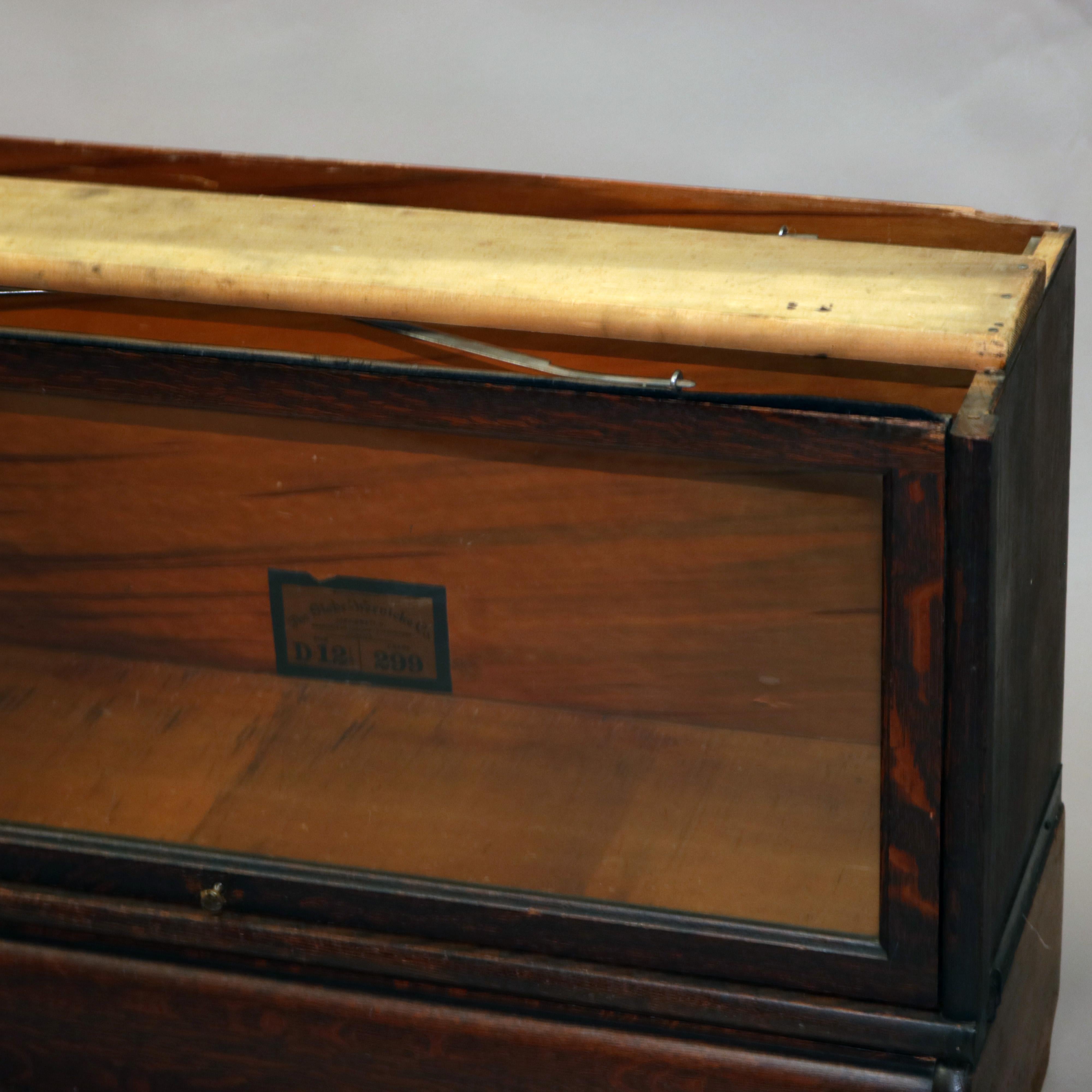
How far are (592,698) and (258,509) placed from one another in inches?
10.3

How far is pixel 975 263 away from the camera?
118cm

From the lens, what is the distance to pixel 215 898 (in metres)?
1.31

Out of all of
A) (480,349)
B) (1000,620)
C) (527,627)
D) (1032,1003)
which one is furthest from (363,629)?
(1032,1003)

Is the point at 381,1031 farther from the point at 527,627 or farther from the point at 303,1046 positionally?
the point at 527,627

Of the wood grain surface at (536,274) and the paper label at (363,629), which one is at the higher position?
the wood grain surface at (536,274)

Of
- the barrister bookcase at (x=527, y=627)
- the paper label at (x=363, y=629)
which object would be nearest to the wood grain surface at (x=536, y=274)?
the barrister bookcase at (x=527, y=627)

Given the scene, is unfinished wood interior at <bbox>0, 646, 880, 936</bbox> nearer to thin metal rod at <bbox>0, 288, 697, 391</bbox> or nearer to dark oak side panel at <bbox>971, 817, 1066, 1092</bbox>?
dark oak side panel at <bbox>971, 817, 1066, 1092</bbox>

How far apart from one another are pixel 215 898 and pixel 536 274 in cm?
48

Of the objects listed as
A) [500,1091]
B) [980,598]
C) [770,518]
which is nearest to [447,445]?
[770,518]

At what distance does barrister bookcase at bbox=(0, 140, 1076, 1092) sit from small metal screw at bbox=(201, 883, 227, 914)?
0.01 meters

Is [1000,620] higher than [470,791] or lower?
higher

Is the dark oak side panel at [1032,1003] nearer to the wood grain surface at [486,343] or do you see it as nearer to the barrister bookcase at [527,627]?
the barrister bookcase at [527,627]

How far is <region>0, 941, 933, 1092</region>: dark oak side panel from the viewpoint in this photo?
4.09 feet

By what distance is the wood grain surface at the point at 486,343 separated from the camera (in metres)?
1.24
